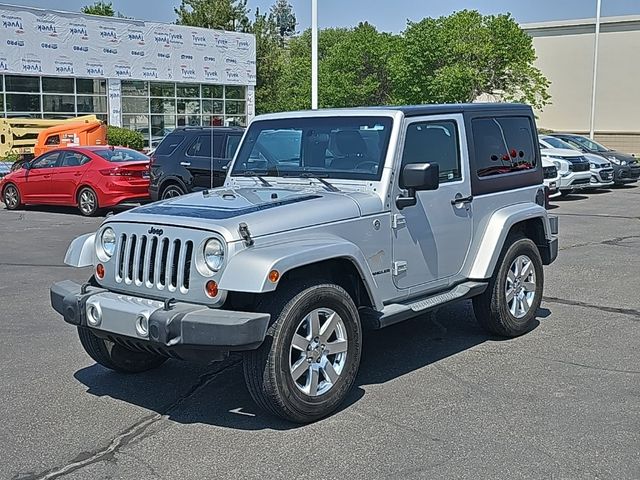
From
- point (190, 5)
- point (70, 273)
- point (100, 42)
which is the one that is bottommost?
point (70, 273)

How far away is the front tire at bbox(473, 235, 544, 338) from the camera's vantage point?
22.5 ft

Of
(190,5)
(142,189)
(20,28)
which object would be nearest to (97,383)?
(142,189)

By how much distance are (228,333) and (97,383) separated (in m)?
1.82

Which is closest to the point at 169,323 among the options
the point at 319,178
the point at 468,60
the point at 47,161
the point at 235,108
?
the point at 319,178

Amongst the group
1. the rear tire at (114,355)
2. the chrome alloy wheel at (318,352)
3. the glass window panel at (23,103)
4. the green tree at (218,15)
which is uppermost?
the green tree at (218,15)

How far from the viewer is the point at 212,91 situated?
128 ft

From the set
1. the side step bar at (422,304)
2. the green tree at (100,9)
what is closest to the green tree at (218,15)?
the green tree at (100,9)

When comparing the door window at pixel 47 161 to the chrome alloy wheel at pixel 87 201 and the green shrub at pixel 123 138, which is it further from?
the green shrub at pixel 123 138

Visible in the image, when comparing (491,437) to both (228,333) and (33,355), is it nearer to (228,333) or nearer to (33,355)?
(228,333)

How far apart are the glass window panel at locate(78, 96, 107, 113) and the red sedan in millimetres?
15883

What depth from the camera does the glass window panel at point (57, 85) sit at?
32.3m

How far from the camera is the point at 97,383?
235 inches

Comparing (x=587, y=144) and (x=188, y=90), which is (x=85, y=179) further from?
(x=188, y=90)

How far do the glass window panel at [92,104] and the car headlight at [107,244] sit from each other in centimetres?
2974
